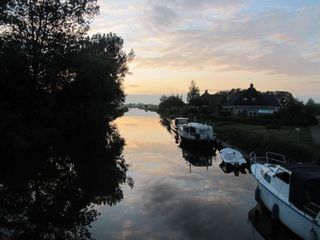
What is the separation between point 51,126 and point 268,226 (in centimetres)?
3019

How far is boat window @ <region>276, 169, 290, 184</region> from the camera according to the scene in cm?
1766

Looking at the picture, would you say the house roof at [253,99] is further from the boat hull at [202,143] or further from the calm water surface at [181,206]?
the calm water surface at [181,206]

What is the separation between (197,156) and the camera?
40344 mm

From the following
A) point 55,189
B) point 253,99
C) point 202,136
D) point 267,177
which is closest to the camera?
point 267,177

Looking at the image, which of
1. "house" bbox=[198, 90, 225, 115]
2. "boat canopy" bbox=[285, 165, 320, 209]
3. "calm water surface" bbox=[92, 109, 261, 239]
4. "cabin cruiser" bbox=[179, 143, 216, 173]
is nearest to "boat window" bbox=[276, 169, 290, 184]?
"boat canopy" bbox=[285, 165, 320, 209]

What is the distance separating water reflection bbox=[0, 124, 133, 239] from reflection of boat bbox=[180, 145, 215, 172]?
5941mm

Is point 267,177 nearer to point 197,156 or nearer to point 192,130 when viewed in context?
point 197,156

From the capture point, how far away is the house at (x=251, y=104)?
88750mm

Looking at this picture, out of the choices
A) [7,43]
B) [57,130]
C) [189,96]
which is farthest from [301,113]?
[189,96]

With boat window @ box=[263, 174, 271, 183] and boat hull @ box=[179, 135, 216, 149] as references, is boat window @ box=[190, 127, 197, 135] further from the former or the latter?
boat window @ box=[263, 174, 271, 183]

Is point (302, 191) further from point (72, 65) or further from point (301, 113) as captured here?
point (301, 113)

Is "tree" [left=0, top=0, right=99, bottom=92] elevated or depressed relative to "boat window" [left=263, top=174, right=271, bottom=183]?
elevated

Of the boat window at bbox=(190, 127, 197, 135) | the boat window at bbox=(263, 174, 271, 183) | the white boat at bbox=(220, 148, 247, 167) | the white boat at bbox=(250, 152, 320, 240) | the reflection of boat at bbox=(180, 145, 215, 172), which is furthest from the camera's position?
the boat window at bbox=(190, 127, 197, 135)

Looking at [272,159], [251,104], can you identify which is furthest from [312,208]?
[251,104]
